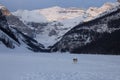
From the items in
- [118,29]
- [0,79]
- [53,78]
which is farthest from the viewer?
[118,29]

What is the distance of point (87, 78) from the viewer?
31375mm

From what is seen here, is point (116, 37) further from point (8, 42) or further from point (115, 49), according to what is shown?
point (8, 42)

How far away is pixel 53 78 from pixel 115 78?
5.82 meters

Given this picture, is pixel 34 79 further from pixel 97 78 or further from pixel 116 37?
pixel 116 37

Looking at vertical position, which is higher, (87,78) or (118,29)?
(118,29)

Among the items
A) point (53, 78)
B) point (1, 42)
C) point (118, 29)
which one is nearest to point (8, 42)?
point (1, 42)

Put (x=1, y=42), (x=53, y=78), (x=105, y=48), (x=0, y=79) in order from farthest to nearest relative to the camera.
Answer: (x=105, y=48)
(x=1, y=42)
(x=53, y=78)
(x=0, y=79)

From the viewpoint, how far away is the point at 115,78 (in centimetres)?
3164

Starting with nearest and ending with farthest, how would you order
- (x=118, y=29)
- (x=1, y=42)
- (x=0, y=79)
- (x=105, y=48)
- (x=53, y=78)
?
(x=0, y=79) < (x=53, y=78) < (x=1, y=42) < (x=105, y=48) < (x=118, y=29)

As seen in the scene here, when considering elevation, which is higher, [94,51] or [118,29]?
[118,29]

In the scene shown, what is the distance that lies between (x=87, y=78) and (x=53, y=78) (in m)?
3.18

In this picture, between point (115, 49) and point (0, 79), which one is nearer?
point (0, 79)

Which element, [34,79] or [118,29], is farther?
[118,29]

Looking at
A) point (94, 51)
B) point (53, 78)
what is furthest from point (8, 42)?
point (53, 78)
